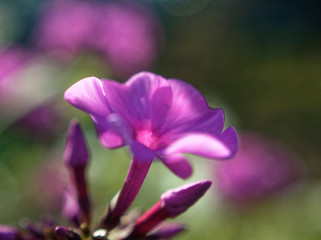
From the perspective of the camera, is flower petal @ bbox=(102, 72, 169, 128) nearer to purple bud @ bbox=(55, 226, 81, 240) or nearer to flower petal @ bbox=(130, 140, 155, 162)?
flower petal @ bbox=(130, 140, 155, 162)

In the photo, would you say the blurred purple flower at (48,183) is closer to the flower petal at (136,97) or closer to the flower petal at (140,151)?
the flower petal at (136,97)

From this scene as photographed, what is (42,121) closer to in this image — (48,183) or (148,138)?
(48,183)

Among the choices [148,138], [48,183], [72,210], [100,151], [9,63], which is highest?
[148,138]

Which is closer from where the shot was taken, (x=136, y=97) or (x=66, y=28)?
(x=136, y=97)

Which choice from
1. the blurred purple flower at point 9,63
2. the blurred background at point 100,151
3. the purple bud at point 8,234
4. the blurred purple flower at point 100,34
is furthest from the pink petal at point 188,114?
the blurred purple flower at point 100,34

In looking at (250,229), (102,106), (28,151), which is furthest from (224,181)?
(102,106)

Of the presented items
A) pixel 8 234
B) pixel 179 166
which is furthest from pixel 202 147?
pixel 8 234
